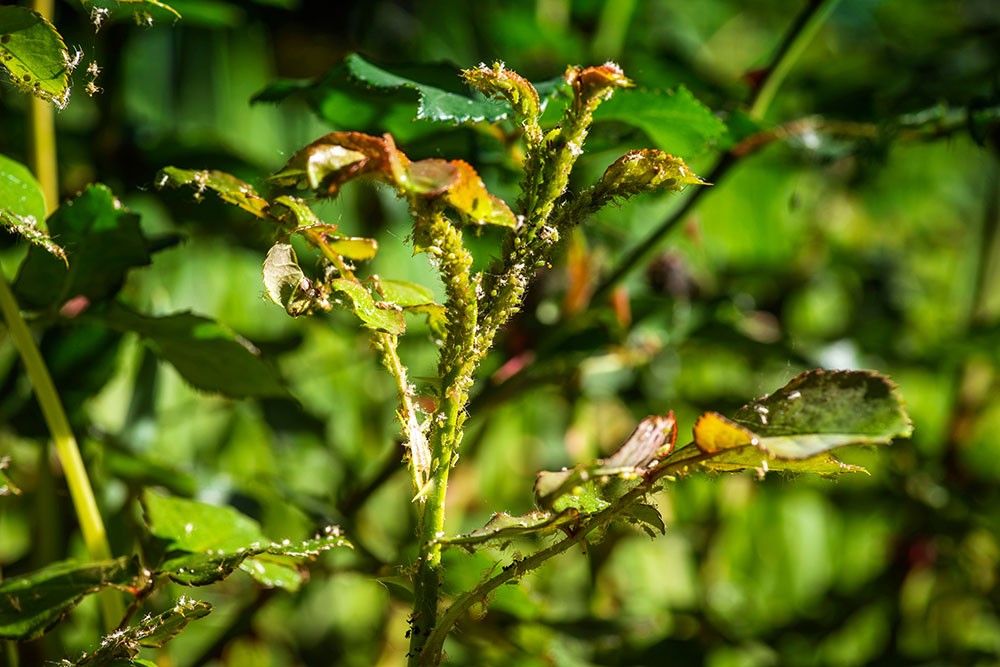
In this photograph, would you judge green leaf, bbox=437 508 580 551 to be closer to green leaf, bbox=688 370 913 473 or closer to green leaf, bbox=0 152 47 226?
green leaf, bbox=688 370 913 473

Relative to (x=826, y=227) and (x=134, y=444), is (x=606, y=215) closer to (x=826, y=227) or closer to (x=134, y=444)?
(x=134, y=444)

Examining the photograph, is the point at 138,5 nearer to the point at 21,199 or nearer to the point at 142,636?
the point at 21,199

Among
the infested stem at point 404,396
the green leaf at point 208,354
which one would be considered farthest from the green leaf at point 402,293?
the green leaf at point 208,354

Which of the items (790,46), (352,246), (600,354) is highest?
(790,46)

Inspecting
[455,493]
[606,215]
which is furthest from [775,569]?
[606,215]

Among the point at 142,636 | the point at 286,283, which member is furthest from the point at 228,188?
the point at 142,636

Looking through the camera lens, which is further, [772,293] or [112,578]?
[772,293]
